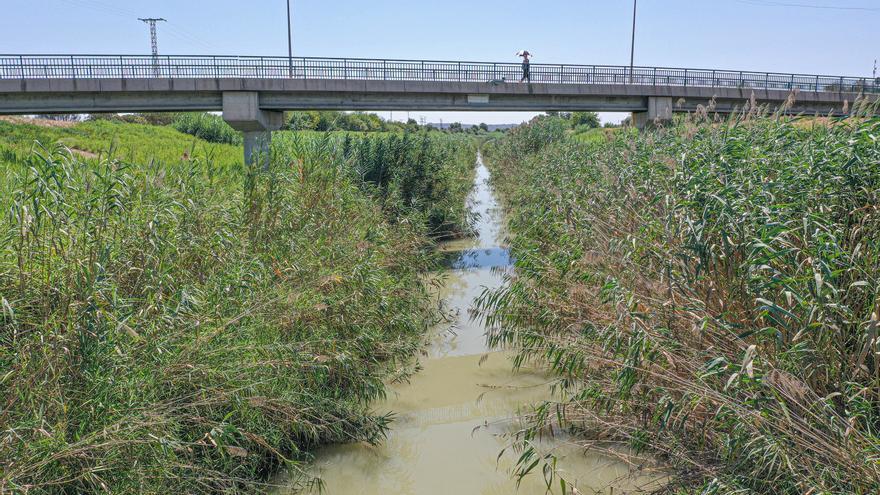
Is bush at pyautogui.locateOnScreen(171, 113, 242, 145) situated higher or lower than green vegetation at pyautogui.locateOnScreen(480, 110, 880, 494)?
higher

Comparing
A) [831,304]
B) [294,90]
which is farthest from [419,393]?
[294,90]

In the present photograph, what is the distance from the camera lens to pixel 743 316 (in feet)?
17.1

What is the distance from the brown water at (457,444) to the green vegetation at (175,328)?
445 mm

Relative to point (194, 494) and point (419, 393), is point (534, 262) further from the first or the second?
point (194, 494)

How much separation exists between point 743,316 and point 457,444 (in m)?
3.96

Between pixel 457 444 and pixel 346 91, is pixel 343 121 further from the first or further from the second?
pixel 457 444

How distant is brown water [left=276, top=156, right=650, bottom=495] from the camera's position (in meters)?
6.98

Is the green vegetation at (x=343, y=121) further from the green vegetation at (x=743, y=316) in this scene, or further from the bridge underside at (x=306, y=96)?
the green vegetation at (x=743, y=316)

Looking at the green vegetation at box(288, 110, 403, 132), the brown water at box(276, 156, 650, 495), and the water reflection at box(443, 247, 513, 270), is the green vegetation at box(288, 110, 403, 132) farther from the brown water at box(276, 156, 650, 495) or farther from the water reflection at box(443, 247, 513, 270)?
the brown water at box(276, 156, 650, 495)

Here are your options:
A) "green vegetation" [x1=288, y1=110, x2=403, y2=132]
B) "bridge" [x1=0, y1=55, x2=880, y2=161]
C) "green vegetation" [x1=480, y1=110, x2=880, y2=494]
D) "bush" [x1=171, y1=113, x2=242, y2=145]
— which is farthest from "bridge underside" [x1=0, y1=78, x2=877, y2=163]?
"green vegetation" [x1=288, y1=110, x2=403, y2=132]

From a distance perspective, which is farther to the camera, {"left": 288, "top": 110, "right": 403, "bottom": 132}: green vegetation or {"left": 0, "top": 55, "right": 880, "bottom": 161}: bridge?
{"left": 288, "top": 110, "right": 403, "bottom": 132}: green vegetation

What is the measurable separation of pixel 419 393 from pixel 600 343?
3479 millimetres

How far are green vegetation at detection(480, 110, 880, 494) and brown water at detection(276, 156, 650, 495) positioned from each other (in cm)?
54

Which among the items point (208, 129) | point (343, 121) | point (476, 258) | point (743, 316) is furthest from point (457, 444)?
point (343, 121)
